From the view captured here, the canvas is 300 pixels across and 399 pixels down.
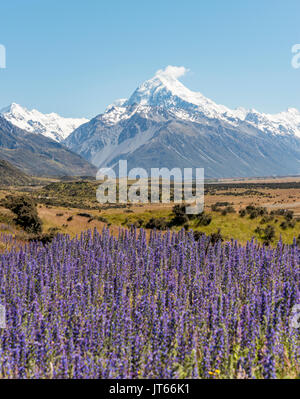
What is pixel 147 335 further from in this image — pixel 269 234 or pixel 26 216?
pixel 26 216

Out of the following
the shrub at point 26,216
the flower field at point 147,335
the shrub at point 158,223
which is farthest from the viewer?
the shrub at point 158,223

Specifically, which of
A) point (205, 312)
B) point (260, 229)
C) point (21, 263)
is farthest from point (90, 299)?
point (260, 229)

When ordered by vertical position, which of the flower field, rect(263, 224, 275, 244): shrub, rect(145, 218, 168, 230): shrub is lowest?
the flower field

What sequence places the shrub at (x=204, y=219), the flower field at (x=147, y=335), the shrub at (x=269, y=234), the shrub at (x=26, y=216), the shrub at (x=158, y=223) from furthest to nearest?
the shrub at (x=158, y=223), the shrub at (x=204, y=219), the shrub at (x=26, y=216), the shrub at (x=269, y=234), the flower field at (x=147, y=335)

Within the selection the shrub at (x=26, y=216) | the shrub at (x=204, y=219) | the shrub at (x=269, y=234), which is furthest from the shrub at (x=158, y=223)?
the shrub at (x=26, y=216)

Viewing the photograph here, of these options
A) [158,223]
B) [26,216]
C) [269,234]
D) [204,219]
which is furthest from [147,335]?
[26,216]

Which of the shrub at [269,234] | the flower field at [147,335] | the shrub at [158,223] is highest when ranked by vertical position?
the shrub at [158,223]

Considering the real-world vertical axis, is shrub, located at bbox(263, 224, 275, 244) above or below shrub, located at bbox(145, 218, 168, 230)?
below

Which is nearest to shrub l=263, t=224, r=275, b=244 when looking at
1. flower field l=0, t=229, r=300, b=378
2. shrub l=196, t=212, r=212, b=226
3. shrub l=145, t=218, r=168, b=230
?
shrub l=196, t=212, r=212, b=226

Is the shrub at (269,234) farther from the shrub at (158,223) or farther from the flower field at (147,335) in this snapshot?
the flower field at (147,335)

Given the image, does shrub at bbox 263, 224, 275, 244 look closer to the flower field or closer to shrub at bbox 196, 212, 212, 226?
shrub at bbox 196, 212, 212, 226

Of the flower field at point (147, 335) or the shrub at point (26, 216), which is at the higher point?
the shrub at point (26, 216)
